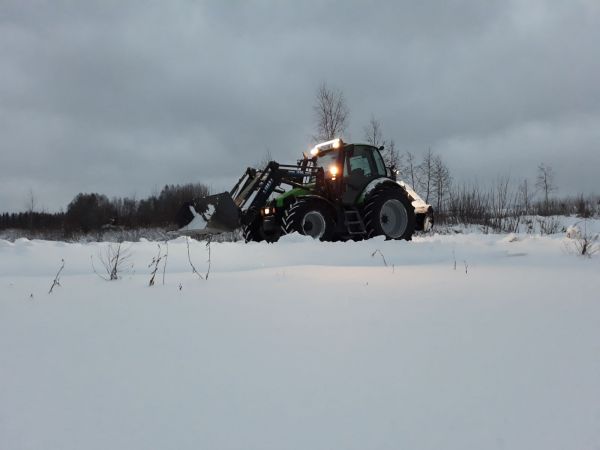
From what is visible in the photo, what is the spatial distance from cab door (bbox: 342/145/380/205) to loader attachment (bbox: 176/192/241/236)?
2119 millimetres

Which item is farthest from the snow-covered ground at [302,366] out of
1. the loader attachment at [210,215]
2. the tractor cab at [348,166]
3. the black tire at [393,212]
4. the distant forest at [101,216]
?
the distant forest at [101,216]

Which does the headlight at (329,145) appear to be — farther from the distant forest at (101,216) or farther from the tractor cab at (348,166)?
the distant forest at (101,216)

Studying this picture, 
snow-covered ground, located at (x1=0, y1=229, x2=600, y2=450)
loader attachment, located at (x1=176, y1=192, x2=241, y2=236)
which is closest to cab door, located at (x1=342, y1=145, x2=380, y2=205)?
loader attachment, located at (x1=176, y1=192, x2=241, y2=236)

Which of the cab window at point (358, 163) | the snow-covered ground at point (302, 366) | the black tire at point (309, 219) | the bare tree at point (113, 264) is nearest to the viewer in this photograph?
the snow-covered ground at point (302, 366)

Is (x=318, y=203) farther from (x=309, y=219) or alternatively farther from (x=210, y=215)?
(x=210, y=215)

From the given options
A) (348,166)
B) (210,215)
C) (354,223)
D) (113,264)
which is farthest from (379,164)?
(113,264)

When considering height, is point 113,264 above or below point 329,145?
below

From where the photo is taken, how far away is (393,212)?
8.25 m

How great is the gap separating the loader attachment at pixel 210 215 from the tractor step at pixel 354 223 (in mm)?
2015

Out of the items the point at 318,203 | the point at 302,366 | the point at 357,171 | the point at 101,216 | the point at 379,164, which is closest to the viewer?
the point at 302,366

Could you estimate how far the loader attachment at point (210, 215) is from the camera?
24.4 feet

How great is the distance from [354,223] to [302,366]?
6152 mm

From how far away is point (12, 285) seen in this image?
2.91 meters

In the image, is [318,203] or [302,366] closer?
[302,366]
